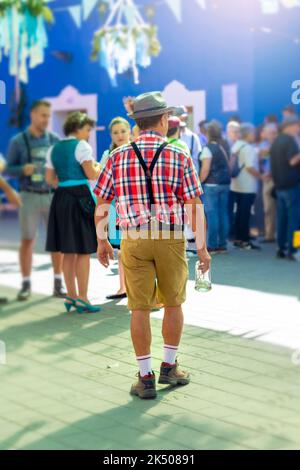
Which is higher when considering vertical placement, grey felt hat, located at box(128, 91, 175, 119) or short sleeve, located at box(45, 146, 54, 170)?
grey felt hat, located at box(128, 91, 175, 119)

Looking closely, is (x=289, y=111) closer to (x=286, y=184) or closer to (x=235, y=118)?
(x=235, y=118)

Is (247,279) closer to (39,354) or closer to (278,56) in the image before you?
(39,354)

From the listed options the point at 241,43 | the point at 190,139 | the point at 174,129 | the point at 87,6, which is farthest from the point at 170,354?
the point at 87,6

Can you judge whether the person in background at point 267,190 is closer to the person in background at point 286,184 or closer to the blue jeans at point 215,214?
the person in background at point 286,184

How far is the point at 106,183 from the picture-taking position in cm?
518

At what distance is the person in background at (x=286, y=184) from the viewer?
11.1 meters

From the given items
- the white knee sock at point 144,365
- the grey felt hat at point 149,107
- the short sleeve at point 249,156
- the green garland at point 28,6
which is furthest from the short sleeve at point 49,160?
the short sleeve at point 249,156

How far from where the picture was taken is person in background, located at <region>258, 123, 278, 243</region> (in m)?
12.9

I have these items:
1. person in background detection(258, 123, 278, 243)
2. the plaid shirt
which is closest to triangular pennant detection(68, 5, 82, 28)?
person in background detection(258, 123, 278, 243)

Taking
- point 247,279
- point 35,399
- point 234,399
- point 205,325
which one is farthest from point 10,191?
point 247,279

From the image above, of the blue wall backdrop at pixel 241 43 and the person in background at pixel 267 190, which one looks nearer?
the blue wall backdrop at pixel 241 43

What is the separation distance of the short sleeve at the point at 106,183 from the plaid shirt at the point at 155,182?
0.06 metres

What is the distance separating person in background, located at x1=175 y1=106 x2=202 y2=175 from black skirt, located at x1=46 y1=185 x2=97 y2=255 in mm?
1044

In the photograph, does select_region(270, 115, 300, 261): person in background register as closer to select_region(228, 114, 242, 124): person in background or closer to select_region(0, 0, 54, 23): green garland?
select_region(228, 114, 242, 124): person in background
